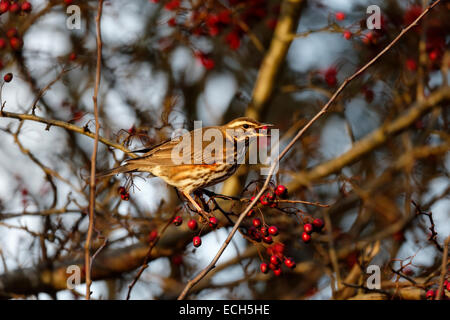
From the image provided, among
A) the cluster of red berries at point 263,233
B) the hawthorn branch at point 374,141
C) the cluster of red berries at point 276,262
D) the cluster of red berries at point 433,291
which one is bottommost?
the cluster of red berries at point 433,291

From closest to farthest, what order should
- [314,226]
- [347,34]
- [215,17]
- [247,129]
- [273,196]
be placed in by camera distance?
1. [273,196]
2. [314,226]
3. [247,129]
4. [347,34]
5. [215,17]

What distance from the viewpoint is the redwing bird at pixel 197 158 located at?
14.3 feet

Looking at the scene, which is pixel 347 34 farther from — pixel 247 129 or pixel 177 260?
pixel 177 260

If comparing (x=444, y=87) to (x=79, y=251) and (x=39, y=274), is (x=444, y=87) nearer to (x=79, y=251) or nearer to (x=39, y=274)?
(x=79, y=251)

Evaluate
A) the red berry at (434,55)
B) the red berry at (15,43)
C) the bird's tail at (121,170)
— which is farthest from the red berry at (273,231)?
the red berry at (434,55)

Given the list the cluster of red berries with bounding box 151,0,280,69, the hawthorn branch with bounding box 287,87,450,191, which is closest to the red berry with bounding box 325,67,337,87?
the hawthorn branch with bounding box 287,87,450,191

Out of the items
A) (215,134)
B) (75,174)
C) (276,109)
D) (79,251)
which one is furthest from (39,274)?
(276,109)

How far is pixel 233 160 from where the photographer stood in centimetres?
454

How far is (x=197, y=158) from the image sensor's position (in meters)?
4.60

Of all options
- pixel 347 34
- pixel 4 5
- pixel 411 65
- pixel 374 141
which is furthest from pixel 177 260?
pixel 411 65

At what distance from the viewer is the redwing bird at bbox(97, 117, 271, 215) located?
4.35 metres

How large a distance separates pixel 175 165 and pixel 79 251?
61.4 inches

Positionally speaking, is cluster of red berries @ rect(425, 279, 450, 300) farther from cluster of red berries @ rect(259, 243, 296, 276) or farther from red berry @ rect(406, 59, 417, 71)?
red berry @ rect(406, 59, 417, 71)

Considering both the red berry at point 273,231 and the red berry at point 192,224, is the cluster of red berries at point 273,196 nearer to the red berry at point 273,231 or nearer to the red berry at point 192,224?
the red berry at point 273,231
